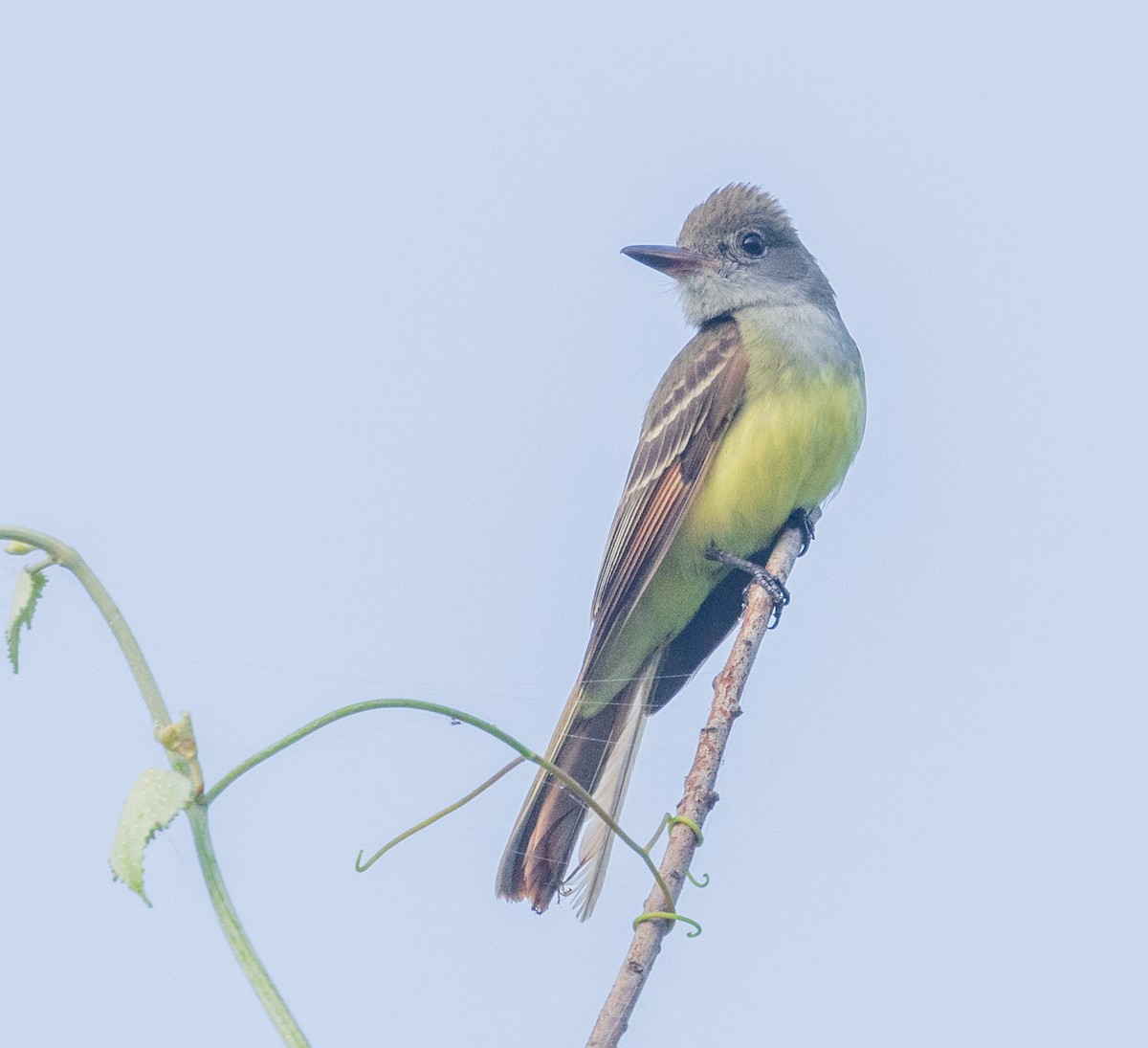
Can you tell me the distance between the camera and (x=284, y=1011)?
1.50m

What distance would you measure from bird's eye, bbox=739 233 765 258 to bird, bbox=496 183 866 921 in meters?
0.65

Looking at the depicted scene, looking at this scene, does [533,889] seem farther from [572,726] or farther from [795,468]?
[795,468]

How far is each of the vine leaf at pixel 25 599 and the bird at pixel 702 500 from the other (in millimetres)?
3266

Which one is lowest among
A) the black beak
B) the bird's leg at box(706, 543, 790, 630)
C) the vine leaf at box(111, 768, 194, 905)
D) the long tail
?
the vine leaf at box(111, 768, 194, 905)

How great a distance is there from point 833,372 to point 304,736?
4.36 m

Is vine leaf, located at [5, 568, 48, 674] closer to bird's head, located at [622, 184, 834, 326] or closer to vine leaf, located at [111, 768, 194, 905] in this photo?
vine leaf, located at [111, 768, 194, 905]

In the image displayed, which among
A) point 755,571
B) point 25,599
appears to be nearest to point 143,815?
point 25,599

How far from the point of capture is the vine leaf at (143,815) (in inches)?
61.2

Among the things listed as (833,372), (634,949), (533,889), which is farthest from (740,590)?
(634,949)

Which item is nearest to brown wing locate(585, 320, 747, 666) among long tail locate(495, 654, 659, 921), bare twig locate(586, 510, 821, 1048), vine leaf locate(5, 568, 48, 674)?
long tail locate(495, 654, 659, 921)

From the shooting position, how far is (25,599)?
5.77ft

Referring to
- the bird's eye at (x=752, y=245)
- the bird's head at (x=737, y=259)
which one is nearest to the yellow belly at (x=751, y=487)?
the bird's head at (x=737, y=259)

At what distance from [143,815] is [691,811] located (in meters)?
1.36

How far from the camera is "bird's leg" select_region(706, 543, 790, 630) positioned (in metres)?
4.40
